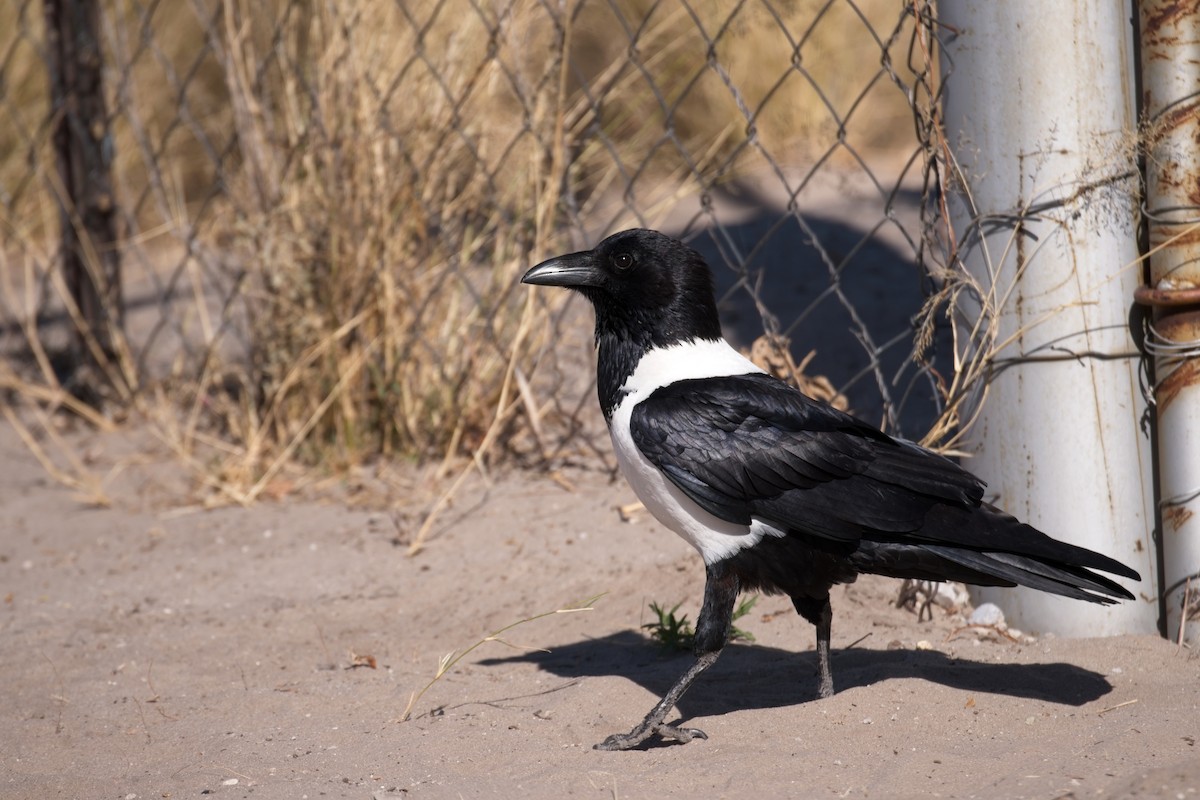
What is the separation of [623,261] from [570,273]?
0.42 ft

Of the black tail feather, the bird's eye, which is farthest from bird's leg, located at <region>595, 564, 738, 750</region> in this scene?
the bird's eye

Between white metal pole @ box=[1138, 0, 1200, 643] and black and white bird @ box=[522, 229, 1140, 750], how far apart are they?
0.94 feet

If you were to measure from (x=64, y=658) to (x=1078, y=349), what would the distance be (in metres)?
2.63

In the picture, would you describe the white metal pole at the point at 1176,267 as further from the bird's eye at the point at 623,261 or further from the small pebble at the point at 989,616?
the bird's eye at the point at 623,261

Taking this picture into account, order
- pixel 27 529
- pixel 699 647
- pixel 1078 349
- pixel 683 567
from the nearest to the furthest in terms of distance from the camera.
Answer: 1. pixel 699 647
2. pixel 1078 349
3. pixel 683 567
4. pixel 27 529

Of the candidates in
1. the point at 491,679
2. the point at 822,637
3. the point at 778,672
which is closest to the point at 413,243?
the point at 491,679

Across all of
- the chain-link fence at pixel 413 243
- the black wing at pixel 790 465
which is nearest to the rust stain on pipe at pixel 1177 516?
the black wing at pixel 790 465

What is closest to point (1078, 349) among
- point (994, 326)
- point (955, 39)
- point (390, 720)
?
point (994, 326)

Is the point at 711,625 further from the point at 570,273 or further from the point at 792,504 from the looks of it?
the point at 570,273

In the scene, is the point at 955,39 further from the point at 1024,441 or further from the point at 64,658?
the point at 64,658

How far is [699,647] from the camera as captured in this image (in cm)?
259

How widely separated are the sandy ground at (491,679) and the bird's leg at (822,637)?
0.22 ft

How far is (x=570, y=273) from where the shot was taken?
2891 mm

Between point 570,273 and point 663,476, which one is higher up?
point 570,273
